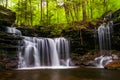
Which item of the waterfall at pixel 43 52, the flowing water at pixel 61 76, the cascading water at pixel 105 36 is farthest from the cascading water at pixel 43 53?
the flowing water at pixel 61 76

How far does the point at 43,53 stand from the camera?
61.0 feet

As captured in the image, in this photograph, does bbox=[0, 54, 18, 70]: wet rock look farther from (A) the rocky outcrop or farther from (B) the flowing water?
(A) the rocky outcrop

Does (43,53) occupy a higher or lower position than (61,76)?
higher

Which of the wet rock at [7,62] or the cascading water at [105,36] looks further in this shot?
the cascading water at [105,36]

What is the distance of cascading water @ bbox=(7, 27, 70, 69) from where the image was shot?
57.4 feet

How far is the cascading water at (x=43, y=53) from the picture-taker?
17500 millimetres

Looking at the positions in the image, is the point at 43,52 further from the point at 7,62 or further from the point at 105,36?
the point at 105,36

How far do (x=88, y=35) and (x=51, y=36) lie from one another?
396 cm

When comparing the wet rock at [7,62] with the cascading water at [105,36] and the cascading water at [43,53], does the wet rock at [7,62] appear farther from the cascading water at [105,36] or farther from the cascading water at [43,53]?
the cascading water at [105,36]

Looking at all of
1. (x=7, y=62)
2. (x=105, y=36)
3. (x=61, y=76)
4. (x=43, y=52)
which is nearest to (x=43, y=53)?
(x=43, y=52)

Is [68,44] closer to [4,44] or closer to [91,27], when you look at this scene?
[91,27]

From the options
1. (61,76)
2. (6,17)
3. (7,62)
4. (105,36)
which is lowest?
(61,76)

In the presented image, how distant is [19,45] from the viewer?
17.5 m

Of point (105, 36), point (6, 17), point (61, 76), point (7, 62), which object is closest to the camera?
point (61, 76)
